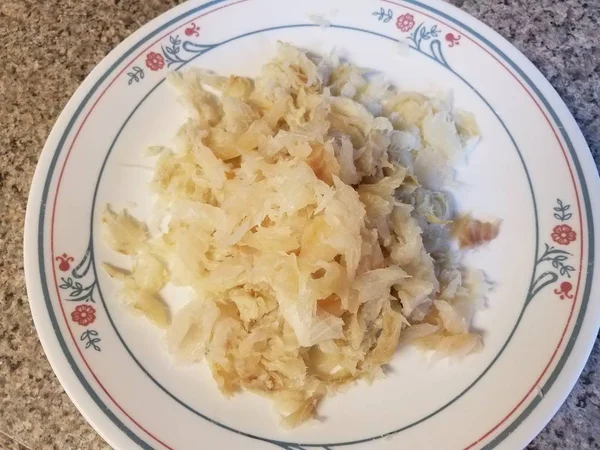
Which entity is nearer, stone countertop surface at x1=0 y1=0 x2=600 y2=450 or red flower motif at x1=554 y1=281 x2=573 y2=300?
red flower motif at x1=554 y1=281 x2=573 y2=300

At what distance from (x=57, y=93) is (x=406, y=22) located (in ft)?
3.65

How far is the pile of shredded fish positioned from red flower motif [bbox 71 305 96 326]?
94 millimetres

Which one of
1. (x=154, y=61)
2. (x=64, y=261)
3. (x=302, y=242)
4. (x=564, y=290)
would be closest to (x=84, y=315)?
(x=64, y=261)

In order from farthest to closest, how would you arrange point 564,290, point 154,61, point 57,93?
point 57,93
point 154,61
point 564,290

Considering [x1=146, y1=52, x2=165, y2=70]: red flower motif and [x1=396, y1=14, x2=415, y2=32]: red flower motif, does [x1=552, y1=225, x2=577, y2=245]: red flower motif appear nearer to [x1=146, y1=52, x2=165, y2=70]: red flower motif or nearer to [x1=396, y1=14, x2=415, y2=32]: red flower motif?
[x1=396, y1=14, x2=415, y2=32]: red flower motif

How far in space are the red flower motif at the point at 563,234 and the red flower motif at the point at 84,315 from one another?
1.16 meters

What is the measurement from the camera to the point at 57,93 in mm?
1880

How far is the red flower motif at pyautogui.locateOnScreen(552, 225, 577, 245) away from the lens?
1.45 metres

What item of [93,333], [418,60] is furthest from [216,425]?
[418,60]

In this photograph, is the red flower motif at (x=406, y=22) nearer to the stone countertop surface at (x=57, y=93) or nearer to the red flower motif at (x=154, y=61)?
the stone countertop surface at (x=57, y=93)

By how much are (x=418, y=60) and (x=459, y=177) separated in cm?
37

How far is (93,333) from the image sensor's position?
142 centimetres

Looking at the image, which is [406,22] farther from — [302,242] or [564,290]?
[564,290]

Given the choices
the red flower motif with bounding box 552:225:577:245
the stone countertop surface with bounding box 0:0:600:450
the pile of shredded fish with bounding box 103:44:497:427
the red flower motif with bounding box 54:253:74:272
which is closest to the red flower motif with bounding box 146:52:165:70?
the pile of shredded fish with bounding box 103:44:497:427
